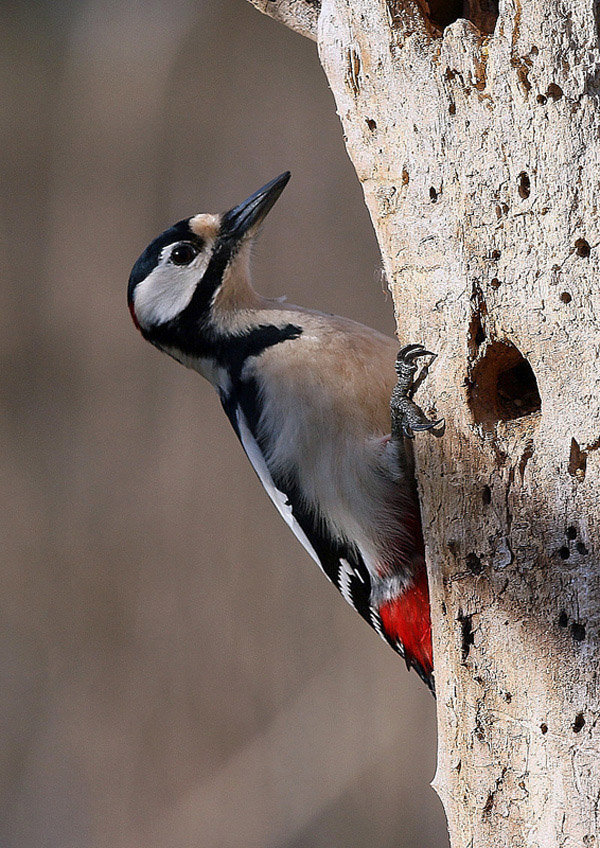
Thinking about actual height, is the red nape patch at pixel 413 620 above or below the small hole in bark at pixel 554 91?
below

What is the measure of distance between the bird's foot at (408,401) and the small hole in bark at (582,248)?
0.68 feet

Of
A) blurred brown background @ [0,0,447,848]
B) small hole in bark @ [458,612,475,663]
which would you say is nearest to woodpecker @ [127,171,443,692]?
small hole in bark @ [458,612,475,663]

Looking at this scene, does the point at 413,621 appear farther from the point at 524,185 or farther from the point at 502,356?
the point at 524,185

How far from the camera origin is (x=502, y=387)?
43.0 inches

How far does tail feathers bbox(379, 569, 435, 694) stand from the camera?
1.36m

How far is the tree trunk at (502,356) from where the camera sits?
0.96 m

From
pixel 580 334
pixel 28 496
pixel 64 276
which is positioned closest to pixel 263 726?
pixel 28 496

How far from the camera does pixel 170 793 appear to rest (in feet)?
9.34

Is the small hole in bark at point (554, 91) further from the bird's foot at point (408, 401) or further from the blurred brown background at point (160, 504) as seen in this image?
the blurred brown background at point (160, 504)

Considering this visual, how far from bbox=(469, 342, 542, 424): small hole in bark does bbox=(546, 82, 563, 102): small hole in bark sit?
267mm

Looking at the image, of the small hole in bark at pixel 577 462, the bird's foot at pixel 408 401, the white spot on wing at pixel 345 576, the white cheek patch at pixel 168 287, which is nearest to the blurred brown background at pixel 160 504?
the white cheek patch at pixel 168 287

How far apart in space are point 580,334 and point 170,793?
7.74ft

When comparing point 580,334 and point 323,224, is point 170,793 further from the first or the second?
point 580,334

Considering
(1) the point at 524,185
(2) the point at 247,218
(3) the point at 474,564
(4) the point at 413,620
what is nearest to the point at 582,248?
(1) the point at 524,185
